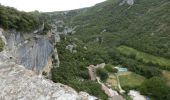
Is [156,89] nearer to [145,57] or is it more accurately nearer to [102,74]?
[102,74]

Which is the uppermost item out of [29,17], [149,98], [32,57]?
[29,17]

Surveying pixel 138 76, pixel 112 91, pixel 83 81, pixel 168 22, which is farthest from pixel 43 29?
pixel 168 22

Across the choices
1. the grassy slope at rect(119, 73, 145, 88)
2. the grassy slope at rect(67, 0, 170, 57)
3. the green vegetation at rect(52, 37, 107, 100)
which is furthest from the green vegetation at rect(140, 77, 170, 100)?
the grassy slope at rect(67, 0, 170, 57)

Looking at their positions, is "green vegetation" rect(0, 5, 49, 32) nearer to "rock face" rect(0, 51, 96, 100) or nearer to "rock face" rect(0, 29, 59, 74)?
"rock face" rect(0, 29, 59, 74)

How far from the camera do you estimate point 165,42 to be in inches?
5679

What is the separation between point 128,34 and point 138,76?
7285 cm

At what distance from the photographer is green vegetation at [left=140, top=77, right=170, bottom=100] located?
8556 centimetres

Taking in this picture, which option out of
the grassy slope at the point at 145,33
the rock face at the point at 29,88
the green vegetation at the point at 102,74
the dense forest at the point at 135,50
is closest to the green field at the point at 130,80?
the dense forest at the point at 135,50

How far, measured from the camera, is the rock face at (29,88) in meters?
9.64

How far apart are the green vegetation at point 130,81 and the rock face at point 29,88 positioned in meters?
79.0

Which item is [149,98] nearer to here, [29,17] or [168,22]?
[29,17]

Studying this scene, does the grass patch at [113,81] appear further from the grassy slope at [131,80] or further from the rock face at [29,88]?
the rock face at [29,88]

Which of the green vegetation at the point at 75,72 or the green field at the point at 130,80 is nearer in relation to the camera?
the green vegetation at the point at 75,72

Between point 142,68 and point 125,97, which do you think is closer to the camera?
point 125,97
